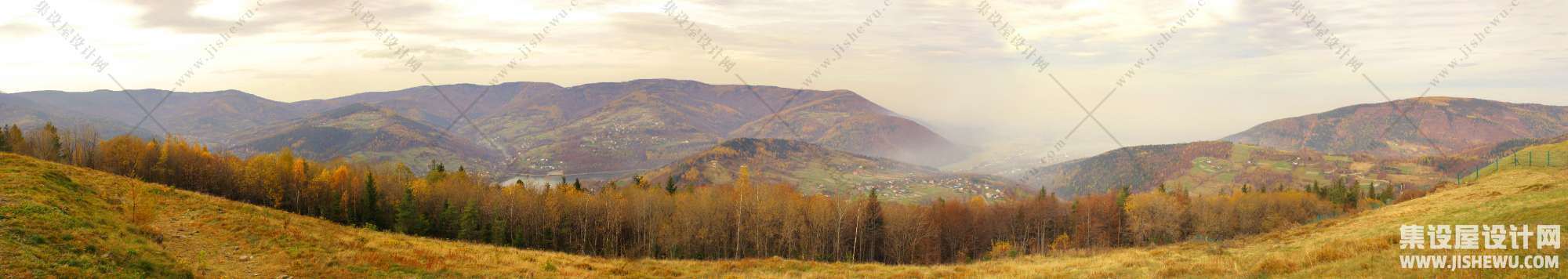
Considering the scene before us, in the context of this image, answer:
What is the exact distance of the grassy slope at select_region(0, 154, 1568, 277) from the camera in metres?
18.5

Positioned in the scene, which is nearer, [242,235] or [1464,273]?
[1464,273]

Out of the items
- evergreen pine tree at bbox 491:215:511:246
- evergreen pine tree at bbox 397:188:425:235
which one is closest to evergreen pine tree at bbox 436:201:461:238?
evergreen pine tree at bbox 397:188:425:235

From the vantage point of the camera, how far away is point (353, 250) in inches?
1059

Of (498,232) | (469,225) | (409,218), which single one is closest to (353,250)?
(469,225)

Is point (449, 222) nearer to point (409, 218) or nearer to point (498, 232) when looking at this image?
point (409, 218)

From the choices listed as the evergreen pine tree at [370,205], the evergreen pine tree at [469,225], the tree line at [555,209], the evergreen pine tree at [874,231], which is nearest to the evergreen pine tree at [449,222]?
the tree line at [555,209]

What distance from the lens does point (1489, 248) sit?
17.4 metres

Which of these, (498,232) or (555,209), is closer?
(498,232)

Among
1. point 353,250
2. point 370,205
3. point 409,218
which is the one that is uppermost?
point 353,250

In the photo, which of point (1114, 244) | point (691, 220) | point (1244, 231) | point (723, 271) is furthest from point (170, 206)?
point (1244, 231)

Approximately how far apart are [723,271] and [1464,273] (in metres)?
25.7

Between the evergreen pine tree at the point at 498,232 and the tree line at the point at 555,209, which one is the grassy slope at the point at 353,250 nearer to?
the evergreen pine tree at the point at 498,232

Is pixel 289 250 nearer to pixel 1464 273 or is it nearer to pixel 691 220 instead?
pixel 1464 273

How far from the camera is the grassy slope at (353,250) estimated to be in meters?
18.5
